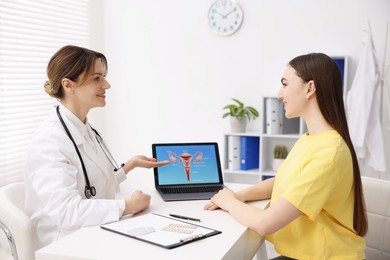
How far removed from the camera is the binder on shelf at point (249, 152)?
375 cm

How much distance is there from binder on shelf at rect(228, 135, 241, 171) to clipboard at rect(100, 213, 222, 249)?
2.20 m

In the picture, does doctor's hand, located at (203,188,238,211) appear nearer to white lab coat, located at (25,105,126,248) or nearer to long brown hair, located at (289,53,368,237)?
white lab coat, located at (25,105,126,248)

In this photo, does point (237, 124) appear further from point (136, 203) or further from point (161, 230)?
point (161, 230)

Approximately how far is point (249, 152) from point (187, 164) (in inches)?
70.4

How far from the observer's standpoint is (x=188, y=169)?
205 cm

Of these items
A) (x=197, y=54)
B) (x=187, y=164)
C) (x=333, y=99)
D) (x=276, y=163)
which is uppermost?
(x=197, y=54)

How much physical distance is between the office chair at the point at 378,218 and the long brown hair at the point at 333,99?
1.01 feet

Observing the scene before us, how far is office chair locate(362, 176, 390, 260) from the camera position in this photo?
1.82 meters

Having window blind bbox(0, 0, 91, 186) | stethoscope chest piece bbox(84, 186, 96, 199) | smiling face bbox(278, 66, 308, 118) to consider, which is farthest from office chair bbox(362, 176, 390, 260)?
window blind bbox(0, 0, 91, 186)

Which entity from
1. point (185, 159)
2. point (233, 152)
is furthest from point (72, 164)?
point (233, 152)

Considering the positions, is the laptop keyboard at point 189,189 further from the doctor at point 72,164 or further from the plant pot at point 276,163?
the plant pot at point 276,163

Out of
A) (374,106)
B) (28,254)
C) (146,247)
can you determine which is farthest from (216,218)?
(374,106)

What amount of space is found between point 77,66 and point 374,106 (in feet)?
7.29

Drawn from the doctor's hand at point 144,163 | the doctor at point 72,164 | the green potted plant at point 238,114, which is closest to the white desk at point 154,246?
the doctor at point 72,164
